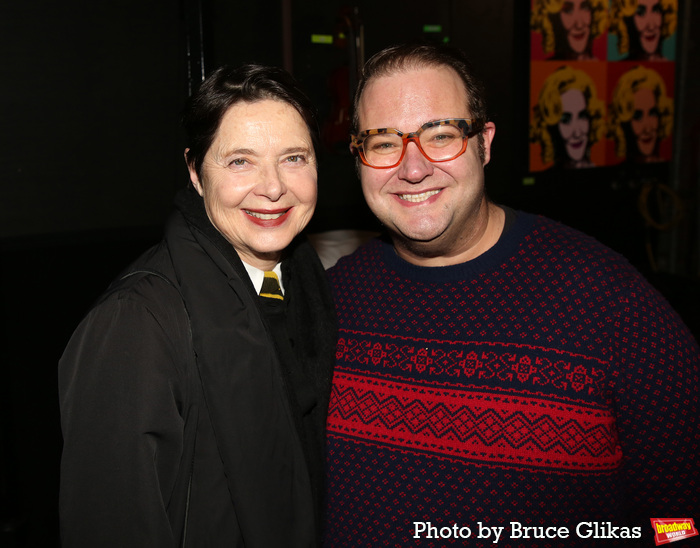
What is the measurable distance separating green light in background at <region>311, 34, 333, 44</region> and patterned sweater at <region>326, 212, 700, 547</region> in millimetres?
2520

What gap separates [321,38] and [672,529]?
3118 mm

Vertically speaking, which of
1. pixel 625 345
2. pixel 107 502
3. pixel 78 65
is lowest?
pixel 107 502

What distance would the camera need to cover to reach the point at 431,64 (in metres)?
1.65

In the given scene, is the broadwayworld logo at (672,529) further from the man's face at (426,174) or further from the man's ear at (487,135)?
the man's ear at (487,135)

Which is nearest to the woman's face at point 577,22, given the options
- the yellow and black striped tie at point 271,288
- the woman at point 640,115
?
the woman at point 640,115

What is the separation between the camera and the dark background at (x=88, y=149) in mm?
2947

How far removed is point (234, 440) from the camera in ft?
4.33

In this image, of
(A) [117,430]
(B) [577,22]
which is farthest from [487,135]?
(B) [577,22]

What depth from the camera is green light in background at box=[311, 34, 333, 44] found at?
12.0 ft

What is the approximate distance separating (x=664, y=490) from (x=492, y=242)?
2.48 ft

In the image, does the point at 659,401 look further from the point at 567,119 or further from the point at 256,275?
the point at 567,119

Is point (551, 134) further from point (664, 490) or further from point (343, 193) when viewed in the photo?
point (664, 490)

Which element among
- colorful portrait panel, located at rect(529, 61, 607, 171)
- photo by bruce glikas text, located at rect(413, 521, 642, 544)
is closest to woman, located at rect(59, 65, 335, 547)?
photo by bruce glikas text, located at rect(413, 521, 642, 544)

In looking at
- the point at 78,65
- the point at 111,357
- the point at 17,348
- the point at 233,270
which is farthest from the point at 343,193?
the point at 111,357
